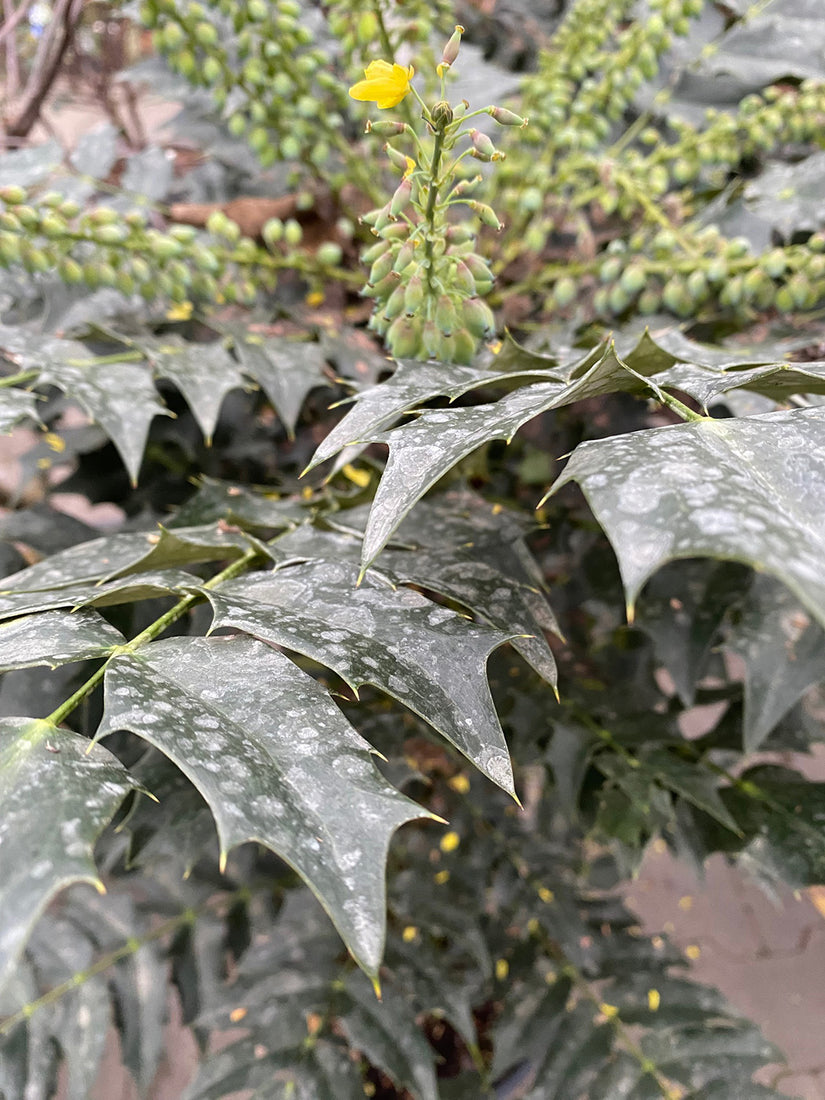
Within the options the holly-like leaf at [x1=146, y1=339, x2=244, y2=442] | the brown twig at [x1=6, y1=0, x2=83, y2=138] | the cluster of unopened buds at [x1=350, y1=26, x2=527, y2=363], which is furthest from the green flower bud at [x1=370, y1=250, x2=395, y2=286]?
the brown twig at [x1=6, y1=0, x2=83, y2=138]

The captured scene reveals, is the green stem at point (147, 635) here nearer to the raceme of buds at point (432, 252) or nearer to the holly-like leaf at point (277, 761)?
the holly-like leaf at point (277, 761)

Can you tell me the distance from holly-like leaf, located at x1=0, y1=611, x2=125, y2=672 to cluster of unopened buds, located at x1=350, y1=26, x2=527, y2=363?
0.18 metres

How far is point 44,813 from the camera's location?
208 millimetres

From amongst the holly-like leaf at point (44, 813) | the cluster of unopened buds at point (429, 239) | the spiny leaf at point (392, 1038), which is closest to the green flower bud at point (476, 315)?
the cluster of unopened buds at point (429, 239)

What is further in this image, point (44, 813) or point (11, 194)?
point (11, 194)

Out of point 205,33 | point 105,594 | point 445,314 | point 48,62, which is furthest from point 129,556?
point 48,62

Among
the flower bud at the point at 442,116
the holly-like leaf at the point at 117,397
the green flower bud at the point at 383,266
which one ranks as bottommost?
the holly-like leaf at the point at 117,397

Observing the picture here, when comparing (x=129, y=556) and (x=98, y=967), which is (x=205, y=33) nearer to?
(x=129, y=556)

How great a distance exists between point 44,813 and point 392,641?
4.8 inches

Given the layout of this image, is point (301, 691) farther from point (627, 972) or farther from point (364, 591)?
point (627, 972)

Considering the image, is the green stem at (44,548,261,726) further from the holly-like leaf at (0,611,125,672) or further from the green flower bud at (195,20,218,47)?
the green flower bud at (195,20,218,47)

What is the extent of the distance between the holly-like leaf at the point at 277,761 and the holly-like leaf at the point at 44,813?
2 centimetres

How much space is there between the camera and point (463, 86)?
2.01 feet

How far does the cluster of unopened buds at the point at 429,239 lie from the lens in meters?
0.27
